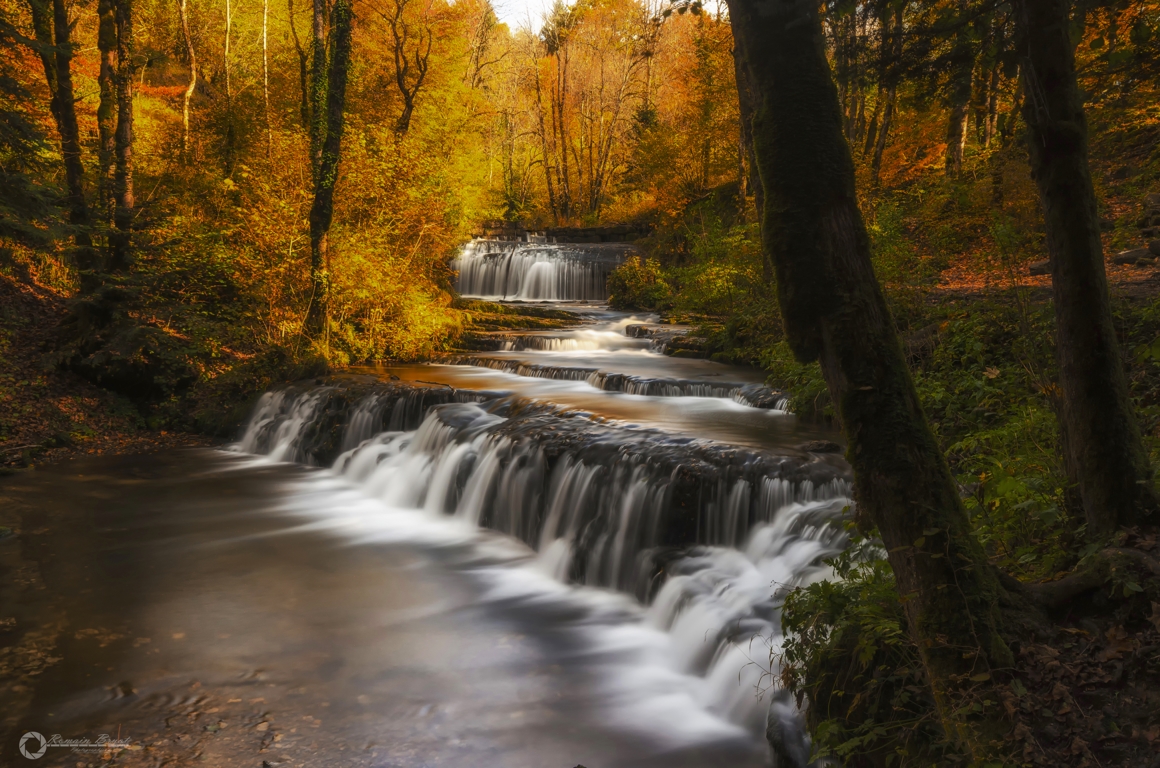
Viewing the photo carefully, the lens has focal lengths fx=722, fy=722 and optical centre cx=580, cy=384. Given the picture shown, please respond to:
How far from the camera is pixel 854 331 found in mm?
3287

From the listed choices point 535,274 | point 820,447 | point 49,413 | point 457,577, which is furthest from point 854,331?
point 535,274

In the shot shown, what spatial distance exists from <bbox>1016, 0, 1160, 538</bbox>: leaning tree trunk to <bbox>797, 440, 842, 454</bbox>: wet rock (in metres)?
4.66

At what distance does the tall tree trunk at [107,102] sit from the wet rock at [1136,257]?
17.6 m

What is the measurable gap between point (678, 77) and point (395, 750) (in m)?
35.7

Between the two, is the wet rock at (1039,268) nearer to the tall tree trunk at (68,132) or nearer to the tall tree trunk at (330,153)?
the tall tree trunk at (330,153)

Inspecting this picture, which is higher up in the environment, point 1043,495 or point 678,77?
point 678,77

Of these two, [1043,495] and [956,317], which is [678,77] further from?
[1043,495]

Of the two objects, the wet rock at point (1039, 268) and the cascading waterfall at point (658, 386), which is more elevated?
the wet rock at point (1039, 268)

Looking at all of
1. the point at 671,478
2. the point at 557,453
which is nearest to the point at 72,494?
the point at 557,453

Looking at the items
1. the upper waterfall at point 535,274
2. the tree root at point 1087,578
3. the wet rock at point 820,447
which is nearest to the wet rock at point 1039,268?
the wet rock at point 820,447

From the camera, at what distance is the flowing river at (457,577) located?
5.16 metres

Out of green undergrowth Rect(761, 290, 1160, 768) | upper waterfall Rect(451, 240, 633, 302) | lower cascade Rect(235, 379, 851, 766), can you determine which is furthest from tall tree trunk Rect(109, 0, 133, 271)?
green undergrowth Rect(761, 290, 1160, 768)

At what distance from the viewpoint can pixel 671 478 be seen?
782 cm

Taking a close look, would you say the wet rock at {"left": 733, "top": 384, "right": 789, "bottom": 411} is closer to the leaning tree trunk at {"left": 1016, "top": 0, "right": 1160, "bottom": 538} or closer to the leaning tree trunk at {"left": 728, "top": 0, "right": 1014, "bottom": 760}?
the leaning tree trunk at {"left": 1016, "top": 0, "right": 1160, "bottom": 538}
